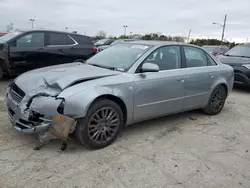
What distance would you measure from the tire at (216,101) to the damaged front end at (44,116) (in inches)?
125

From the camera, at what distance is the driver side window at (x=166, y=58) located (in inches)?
166

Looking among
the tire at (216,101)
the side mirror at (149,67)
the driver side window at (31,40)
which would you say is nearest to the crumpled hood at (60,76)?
the side mirror at (149,67)

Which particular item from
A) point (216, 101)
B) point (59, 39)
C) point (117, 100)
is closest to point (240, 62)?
point (216, 101)

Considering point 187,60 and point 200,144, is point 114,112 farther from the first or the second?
point 187,60

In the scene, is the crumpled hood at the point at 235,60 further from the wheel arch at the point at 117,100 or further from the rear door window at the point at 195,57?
the wheel arch at the point at 117,100

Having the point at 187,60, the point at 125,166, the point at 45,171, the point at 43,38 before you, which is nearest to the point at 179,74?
the point at 187,60

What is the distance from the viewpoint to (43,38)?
7.36 metres

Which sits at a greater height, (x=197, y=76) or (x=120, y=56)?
(x=120, y=56)

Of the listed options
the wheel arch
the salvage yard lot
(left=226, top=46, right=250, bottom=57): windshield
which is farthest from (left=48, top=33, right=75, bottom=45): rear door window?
(left=226, top=46, right=250, bottom=57): windshield

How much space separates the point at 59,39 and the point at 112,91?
15.9 feet

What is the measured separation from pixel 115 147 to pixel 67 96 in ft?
3.46

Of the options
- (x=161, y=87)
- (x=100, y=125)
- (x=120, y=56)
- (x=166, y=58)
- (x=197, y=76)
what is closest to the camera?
(x=100, y=125)

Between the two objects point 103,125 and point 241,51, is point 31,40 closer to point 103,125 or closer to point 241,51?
point 103,125

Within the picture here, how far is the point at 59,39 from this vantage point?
7656mm
